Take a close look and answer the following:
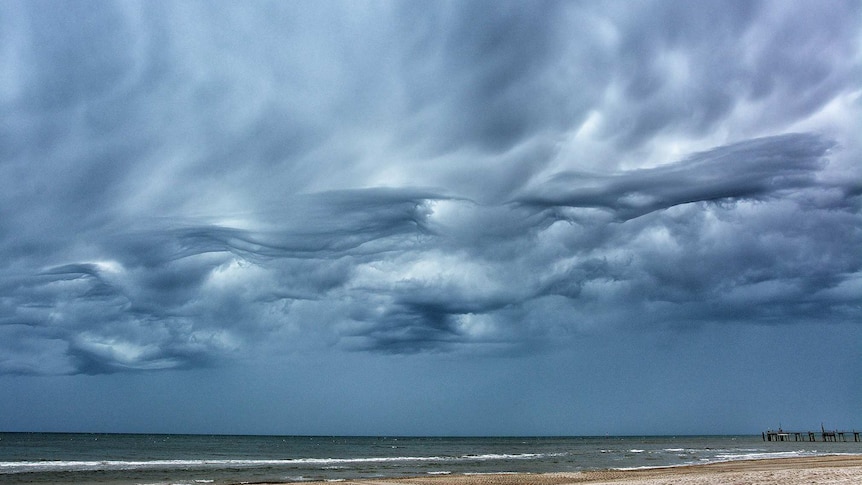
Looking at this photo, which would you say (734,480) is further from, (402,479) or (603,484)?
(402,479)

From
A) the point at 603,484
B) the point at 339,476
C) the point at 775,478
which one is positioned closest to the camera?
the point at 775,478

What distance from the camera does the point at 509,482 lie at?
1560 inches

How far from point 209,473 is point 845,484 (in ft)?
135

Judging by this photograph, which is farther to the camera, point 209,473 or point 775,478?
point 209,473

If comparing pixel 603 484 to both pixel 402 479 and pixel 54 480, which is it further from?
pixel 54 480

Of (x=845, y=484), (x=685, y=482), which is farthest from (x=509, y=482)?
→ (x=845, y=484)

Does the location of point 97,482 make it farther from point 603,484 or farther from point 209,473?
point 603,484

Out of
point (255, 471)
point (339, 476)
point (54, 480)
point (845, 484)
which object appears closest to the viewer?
point (845, 484)

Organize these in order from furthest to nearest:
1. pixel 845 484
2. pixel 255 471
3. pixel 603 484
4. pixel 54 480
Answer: pixel 255 471, pixel 54 480, pixel 603 484, pixel 845 484

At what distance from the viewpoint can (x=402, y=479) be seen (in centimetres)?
4291

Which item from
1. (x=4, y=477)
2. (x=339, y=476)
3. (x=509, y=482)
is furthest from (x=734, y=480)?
(x=4, y=477)

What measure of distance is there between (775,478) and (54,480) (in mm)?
42149

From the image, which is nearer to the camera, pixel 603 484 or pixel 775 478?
pixel 775 478

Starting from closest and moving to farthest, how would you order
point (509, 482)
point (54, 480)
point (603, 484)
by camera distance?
point (603, 484) → point (509, 482) → point (54, 480)
